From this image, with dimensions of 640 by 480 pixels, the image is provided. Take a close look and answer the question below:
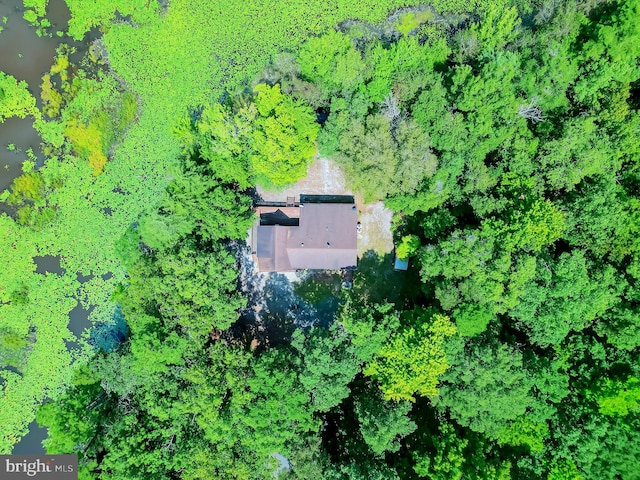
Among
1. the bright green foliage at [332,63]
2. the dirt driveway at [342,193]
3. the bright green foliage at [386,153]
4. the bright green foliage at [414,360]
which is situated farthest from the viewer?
the dirt driveway at [342,193]

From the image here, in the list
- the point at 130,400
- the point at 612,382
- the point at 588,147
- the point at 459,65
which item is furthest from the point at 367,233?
the point at 130,400

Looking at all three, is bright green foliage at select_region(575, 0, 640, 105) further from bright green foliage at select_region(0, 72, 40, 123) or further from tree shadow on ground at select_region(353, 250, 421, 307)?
bright green foliage at select_region(0, 72, 40, 123)

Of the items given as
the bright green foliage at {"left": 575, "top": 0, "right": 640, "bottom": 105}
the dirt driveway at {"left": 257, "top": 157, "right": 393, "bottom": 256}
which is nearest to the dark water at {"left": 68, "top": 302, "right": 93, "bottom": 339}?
the dirt driveway at {"left": 257, "top": 157, "right": 393, "bottom": 256}

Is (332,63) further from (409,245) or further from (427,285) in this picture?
(427,285)

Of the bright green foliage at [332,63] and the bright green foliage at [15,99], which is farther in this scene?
the bright green foliage at [15,99]

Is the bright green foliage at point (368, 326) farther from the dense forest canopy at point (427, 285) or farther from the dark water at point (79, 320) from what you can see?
the dark water at point (79, 320)

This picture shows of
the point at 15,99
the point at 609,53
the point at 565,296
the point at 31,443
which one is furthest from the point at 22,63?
the point at 565,296

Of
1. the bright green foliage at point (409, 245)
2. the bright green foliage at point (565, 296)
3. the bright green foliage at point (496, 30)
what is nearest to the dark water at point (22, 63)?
the bright green foliage at point (409, 245)

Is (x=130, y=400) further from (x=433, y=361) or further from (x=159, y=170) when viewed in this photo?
(x=433, y=361)
